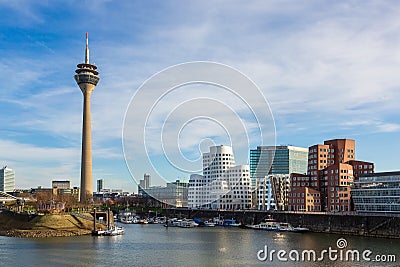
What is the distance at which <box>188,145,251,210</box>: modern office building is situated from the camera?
327 feet

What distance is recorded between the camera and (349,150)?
74.1 meters

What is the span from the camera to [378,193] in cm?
5759

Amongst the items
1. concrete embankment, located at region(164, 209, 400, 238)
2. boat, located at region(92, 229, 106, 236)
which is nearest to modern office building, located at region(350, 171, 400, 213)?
concrete embankment, located at region(164, 209, 400, 238)

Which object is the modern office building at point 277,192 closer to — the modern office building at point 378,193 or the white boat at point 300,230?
the modern office building at point 378,193

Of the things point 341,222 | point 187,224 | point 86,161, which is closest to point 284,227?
point 341,222

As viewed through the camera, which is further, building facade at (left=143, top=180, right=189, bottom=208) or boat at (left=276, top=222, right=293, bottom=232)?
building facade at (left=143, top=180, right=189, bottom=208)

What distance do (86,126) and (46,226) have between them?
146 ft

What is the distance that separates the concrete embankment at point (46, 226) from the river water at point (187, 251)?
345 cm

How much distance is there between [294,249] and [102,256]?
1542 cm

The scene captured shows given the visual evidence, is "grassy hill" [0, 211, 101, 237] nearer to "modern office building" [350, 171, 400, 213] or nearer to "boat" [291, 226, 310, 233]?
"boat" [291, 226, 310, 233]

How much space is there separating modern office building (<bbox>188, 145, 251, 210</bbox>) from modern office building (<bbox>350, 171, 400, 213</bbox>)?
39879mm

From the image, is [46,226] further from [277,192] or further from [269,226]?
[277,192]

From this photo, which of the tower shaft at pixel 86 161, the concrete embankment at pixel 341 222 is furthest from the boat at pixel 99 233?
the tower shaft at pixel 86 161

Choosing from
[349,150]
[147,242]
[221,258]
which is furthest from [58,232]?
[349,150]
